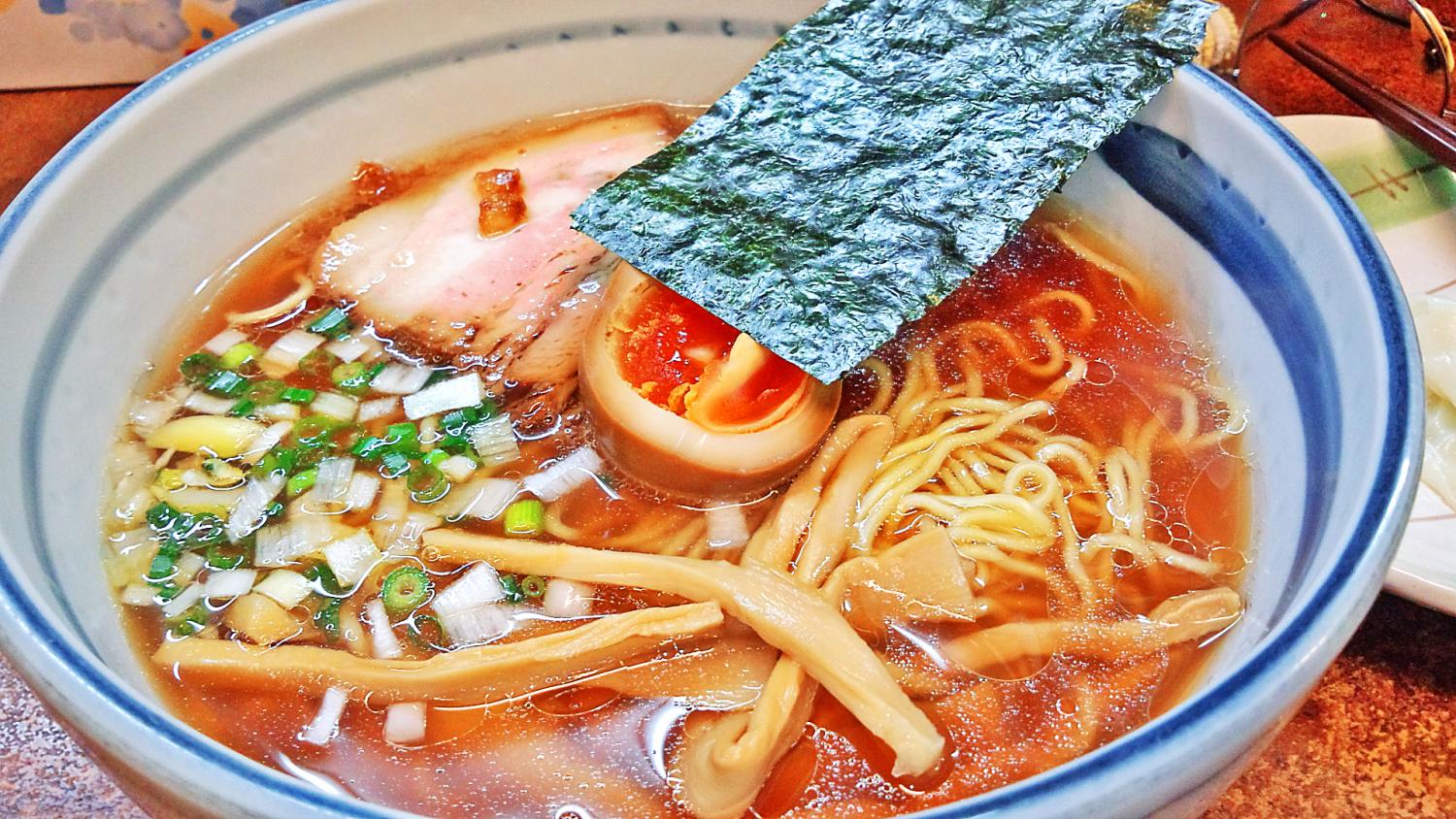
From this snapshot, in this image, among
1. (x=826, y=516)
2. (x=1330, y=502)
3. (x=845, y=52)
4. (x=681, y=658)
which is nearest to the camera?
(x=1330, y=502)

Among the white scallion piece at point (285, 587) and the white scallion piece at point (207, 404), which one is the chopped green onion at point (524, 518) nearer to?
the white scallion piece at point (285, 587)

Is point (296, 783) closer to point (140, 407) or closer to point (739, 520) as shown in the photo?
point (739, 520)

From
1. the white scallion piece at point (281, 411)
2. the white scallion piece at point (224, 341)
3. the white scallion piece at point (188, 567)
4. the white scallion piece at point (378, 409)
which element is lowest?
the white scallion piece at point (188, 567)

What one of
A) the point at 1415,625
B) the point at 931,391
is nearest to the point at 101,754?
the point at 931,391

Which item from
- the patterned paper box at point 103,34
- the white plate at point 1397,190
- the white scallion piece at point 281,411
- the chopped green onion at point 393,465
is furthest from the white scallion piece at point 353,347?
the white plate at point 1397,190

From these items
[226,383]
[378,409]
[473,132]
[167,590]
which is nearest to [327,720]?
[167,590]
